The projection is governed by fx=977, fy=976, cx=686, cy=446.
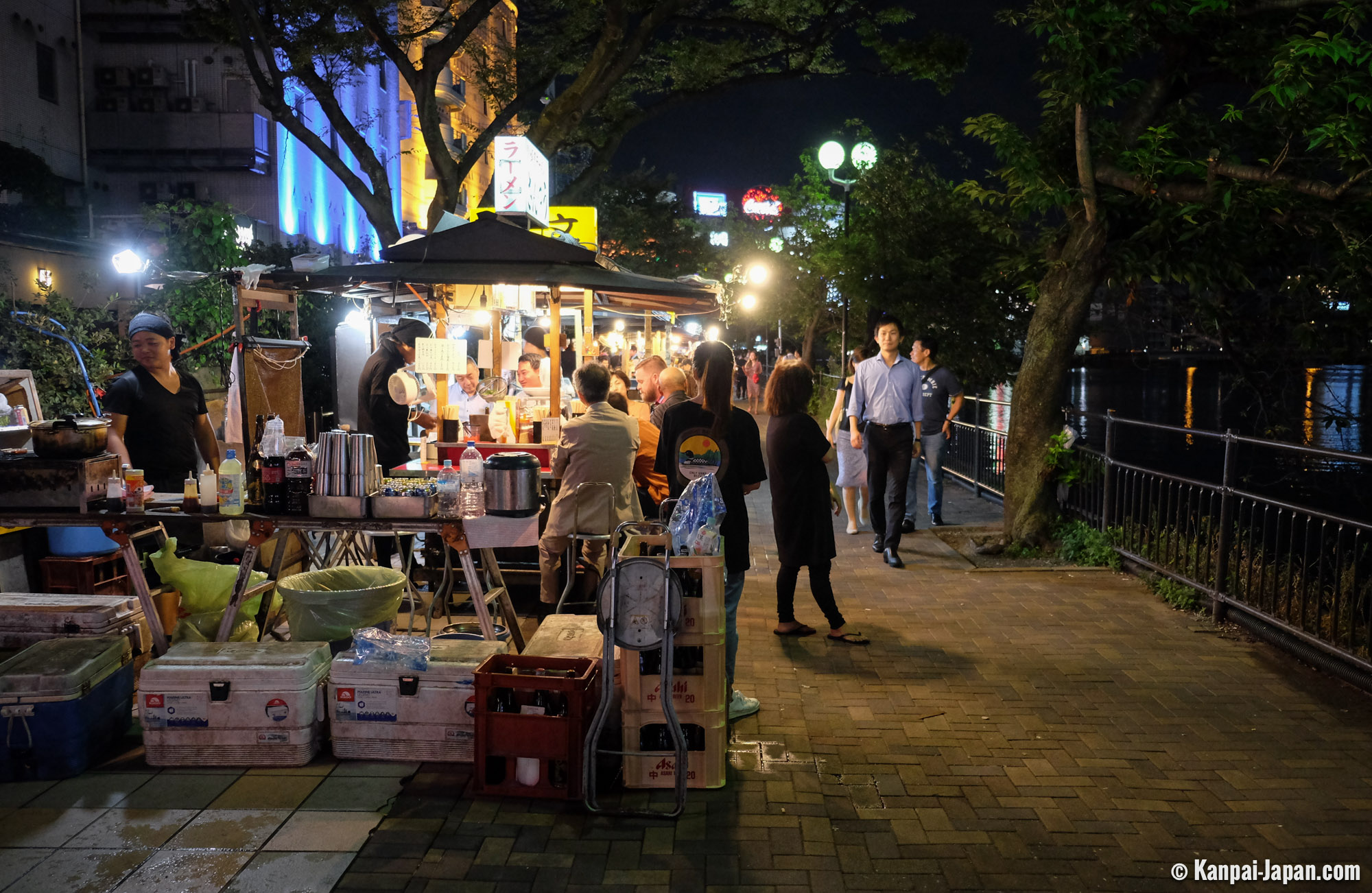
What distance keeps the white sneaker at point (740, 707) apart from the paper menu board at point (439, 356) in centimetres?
487

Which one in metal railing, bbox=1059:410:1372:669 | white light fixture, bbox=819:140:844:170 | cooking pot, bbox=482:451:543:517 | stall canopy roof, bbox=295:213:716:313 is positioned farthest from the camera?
white light fixture, bbox=819:140:844:170

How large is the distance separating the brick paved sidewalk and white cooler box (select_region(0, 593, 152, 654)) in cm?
216

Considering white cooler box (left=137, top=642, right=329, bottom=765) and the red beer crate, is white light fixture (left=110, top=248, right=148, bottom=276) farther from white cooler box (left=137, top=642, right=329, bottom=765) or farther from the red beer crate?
the red beer crate

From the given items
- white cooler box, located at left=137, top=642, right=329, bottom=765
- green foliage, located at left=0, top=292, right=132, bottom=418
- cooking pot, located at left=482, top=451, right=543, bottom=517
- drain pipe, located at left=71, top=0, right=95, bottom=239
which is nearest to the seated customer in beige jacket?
cooking pot, located at left=482, top=451, right=543, bottom=517

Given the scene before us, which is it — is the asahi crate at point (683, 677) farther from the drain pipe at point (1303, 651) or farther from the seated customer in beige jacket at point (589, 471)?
the drain pipe at point (1303, 651)

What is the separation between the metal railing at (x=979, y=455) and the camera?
13570 millimetres

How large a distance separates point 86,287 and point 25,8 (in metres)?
8.88

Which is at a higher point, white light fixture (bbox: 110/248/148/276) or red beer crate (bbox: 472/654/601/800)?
white light fixture (bbox: 110/248/148/276)

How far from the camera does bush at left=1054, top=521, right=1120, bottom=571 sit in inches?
353

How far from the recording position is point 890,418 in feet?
30.2

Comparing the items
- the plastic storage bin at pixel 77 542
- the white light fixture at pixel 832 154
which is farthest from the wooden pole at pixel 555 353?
the white light fixture at pixel 832 154

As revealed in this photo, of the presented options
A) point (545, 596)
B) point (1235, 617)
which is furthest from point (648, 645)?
point (1235, 617)

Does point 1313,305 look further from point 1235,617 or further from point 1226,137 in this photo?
point 1235,617

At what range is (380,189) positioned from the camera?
583 inches
